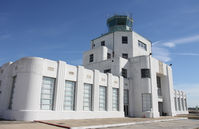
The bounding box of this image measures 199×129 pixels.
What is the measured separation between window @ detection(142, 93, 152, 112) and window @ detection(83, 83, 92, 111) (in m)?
10.6

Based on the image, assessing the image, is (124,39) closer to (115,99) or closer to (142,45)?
(142,45)

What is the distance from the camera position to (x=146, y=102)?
93.1 ft

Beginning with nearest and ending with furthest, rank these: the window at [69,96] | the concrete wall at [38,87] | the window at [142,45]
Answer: the concrete wall at [38,87], the window at [69,96], the window at [142,45]

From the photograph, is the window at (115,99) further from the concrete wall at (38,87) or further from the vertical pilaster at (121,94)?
the concrete wall at (38,87)

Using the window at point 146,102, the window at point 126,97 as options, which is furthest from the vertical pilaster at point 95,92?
the window at point 146,102

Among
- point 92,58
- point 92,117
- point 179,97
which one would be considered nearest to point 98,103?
point 92,117

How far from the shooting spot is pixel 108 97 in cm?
2505

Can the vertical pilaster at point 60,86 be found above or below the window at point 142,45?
below

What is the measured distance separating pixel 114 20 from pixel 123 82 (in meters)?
18.9

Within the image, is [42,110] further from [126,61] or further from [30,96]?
[126,61]

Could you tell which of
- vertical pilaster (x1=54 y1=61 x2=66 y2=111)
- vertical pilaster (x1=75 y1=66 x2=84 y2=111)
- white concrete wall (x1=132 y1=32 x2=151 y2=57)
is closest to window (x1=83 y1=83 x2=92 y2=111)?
vertical pilaster (x1=75 y1=66 x2=84 y2=111)

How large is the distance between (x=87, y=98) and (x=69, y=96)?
2.98m

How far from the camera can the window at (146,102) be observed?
28.1 metres

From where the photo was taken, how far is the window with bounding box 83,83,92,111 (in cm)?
2215
